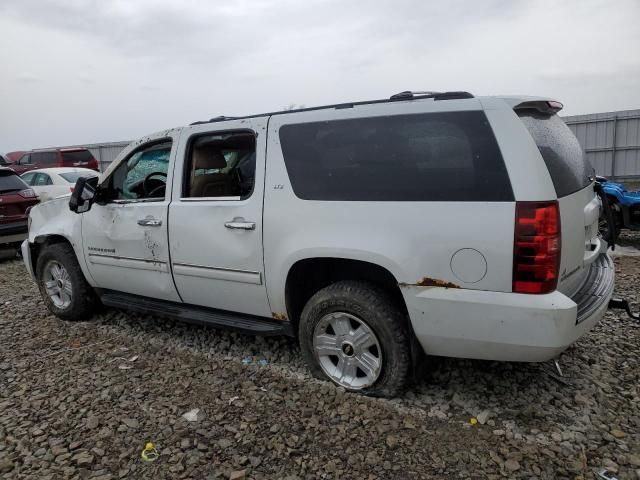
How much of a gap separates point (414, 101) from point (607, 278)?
1719mm

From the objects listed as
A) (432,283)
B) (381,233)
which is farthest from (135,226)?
(432,283)

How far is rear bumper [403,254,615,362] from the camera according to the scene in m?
2.48

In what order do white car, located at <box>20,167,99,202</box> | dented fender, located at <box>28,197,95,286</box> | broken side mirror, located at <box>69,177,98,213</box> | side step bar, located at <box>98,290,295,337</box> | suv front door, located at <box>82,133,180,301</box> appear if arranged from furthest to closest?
white car, located at <box>20,167,99,202</box> < dented fender, located at <box>28,197,95,286</box> < broken side mirror, located at <box>69,177,98,213</box> < suv front door, located at <box>82,133,180,301</box> < side step bar, located at <box>98,290,295,337</box>

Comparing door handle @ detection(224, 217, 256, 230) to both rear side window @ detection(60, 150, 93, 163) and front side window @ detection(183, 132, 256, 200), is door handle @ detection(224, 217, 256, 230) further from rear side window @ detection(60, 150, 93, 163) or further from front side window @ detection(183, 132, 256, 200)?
rear side window @ detection(60, 150, 93, 163)

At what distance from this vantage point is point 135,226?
401cm

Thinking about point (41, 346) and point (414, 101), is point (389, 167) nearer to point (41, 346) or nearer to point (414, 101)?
point (414, 101)

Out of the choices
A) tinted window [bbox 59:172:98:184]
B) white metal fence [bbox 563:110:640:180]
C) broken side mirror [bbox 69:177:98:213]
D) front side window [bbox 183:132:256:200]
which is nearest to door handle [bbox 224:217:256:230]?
front side window [bbox 183:132:256:200]

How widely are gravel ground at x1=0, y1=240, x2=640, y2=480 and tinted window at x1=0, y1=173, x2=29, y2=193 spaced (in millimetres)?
5354

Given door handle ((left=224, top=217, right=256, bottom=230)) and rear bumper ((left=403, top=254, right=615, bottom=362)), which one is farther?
door handle ((left=224, top=217, right=256, bottom=230))

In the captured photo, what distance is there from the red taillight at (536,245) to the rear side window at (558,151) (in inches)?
7.8

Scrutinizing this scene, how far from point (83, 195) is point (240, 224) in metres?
1.78

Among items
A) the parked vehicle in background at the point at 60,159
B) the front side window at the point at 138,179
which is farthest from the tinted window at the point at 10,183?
the parked vehicle in background at the point at 60,159

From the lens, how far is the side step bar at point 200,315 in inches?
137

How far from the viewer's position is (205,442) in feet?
9.12
